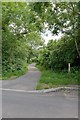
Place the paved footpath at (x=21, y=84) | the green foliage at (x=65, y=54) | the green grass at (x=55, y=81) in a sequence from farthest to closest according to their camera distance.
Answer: the green foliage at (x=65, y=54) < the green grass at (x=55, y=81) < the paved footpath at (x=21, y=84)

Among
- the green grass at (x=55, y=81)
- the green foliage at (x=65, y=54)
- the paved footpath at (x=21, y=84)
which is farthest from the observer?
the green foliage at (x=65, y=54)

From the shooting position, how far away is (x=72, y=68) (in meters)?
Result: 21.0

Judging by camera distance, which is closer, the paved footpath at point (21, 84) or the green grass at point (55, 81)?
the paved footpath at point (21, 84)

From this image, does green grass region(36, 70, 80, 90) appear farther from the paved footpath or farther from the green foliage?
the green foliage

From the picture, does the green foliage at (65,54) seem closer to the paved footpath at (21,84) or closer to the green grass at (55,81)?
the green grass at (55,81)

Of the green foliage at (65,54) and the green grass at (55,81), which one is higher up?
the green foliage at (65,54)

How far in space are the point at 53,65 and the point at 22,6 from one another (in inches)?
283

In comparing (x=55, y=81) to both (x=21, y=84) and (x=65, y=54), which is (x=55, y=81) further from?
(x=65, y=54)

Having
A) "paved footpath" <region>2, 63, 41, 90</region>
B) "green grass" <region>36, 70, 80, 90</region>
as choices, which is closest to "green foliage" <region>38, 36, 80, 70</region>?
"green grass" <region>36, 70, 80, 90</region>

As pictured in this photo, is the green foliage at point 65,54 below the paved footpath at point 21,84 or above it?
above

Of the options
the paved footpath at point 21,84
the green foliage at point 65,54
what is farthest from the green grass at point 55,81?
the green foliage at point 65,54

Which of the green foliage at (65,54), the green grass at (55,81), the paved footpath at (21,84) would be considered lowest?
the paved footpath at (21,84)

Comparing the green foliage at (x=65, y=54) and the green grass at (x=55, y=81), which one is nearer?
the green grass at (x=55, y=81)

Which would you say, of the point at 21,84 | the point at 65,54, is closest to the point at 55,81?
the point at 21,84
